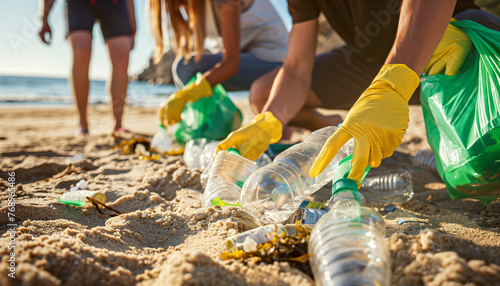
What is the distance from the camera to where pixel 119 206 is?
156cm

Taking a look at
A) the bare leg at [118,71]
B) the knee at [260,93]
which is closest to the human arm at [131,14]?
the bare leg at [118,71]

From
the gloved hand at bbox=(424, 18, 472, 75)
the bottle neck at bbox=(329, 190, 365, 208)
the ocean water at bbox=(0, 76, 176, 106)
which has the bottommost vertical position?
the ocean water at bbox=(0, 76, 176, 106)

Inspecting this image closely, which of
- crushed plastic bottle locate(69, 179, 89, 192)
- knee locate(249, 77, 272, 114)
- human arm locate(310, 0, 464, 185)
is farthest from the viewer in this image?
knee locate(249, 77, 272, 114)

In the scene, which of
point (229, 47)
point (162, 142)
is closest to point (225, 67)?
point (229, 47)

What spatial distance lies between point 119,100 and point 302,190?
2939mm

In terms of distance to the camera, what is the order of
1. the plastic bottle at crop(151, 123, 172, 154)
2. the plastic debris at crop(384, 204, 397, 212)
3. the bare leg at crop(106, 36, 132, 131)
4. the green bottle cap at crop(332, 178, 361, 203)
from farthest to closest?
the bare leg at crop(106, 36, 132, 131)
the plastic bottle at crop(151, 123, 172, 154)
the plastic debris at crop(384, 204, 397, 212)
the green bottle cap at crop(332, 178, 361, 203)

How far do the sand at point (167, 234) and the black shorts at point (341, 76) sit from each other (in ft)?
1.87

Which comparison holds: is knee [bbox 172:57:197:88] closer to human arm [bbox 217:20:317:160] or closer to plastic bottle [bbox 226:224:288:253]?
human arm [bbox 217:20:317:160]

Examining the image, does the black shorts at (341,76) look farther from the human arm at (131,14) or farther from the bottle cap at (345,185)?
the human arm at (131,14)

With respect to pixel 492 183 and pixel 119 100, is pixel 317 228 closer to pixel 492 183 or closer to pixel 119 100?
pixel 492 183

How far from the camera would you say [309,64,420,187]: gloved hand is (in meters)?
1.16

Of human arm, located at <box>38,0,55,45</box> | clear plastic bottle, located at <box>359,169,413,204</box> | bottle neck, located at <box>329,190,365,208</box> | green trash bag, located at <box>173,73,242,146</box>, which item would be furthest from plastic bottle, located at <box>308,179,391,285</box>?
human arm, located at <box>38,0,55,45</box>

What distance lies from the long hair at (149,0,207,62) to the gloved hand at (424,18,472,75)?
2056 millimetres

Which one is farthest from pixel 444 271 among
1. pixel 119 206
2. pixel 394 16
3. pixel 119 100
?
pixel 119 100
